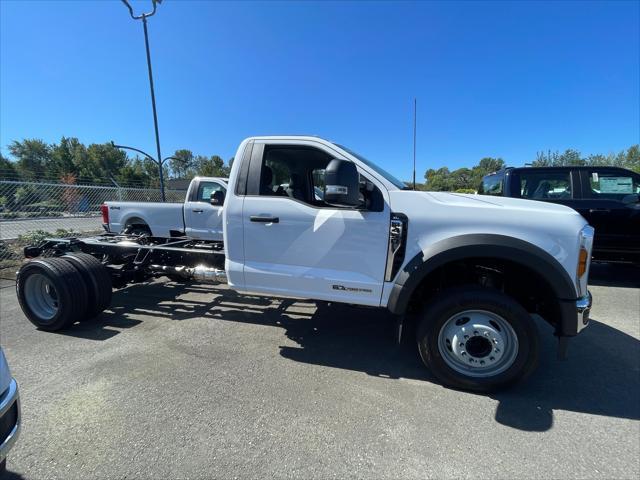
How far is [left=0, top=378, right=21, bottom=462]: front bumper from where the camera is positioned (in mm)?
1589

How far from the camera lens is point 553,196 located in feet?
20.7

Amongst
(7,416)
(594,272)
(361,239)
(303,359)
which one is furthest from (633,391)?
(594,272)

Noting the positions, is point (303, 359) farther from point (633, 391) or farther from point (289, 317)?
point (633, 391)

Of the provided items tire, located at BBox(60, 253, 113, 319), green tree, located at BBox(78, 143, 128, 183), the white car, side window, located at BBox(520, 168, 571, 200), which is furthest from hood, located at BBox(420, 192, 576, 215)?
green tree, located at BBox(78, 143, 128, 183)

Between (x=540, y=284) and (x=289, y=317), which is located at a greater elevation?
(x=540, y=284)

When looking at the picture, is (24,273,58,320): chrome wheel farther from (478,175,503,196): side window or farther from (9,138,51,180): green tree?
(9,138,51,180): green tree

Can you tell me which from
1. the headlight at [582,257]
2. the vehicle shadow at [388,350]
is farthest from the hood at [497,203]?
the vehicle shadow at [388,350]

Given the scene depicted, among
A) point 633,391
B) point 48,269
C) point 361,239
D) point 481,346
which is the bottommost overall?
point 633,391

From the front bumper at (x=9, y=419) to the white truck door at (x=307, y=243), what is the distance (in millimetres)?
1858

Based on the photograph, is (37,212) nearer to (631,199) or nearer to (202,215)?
(202,215)

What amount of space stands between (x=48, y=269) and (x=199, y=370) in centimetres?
234

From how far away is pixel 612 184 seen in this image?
6.10m

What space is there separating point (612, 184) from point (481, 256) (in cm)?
565

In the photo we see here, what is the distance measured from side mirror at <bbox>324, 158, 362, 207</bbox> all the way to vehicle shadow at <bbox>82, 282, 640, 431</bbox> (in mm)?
1691
